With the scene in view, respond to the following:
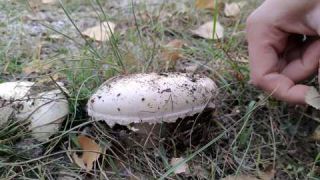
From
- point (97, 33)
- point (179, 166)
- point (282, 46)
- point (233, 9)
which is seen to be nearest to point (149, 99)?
point (179, 166)

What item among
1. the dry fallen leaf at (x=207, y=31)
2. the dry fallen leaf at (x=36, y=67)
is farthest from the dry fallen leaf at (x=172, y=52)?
the dry fallen leaf at (x=36, y=67)

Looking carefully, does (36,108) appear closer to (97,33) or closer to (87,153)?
(87,153)

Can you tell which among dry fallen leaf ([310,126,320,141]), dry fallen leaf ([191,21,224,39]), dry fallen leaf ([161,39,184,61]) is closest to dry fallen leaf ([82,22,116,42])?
dry fallen leaf ([161,39,184,61])

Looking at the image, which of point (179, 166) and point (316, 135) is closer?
point (179, 166)

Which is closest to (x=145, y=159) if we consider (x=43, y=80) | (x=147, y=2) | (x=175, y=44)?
(x=43, y=80)

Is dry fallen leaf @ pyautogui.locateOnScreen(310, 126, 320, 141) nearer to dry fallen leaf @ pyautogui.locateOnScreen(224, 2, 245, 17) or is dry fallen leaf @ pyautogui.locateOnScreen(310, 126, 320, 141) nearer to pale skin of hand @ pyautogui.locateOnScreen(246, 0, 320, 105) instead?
pale skin of hand @ pyautogui.locateOnScreen(246, 0, 320, 105)

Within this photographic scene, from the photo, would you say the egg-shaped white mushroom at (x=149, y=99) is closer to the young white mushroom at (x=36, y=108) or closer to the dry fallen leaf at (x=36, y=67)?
the young white mushroom at (x=36, y=108)

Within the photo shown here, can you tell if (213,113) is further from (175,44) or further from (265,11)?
(175,44)

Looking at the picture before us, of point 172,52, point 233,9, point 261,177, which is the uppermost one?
point 233,9
